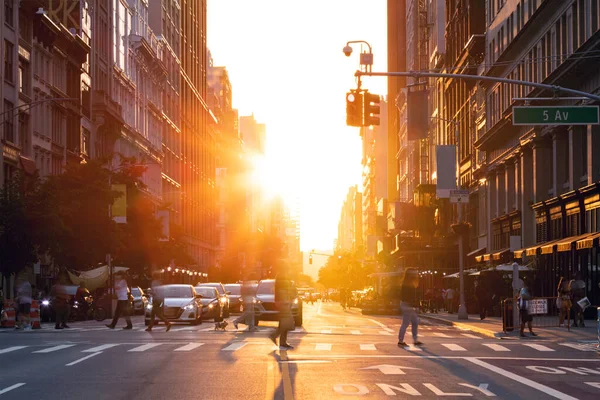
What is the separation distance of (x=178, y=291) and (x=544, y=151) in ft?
→ 67.2

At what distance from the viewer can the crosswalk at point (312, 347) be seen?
82.8 ft

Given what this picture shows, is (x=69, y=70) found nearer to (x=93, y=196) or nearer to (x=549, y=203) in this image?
(x=93, y=196)

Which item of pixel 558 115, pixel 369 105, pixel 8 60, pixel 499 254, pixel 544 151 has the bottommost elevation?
pixel 499 254

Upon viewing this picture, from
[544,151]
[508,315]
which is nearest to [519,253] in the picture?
[544,151]

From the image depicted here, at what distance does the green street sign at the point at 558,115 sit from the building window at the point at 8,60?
38353mm

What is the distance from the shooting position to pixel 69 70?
247 feet

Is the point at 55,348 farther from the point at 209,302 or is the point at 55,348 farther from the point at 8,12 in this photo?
the point at 8,12

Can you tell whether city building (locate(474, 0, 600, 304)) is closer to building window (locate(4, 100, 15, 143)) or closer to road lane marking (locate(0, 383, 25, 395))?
road lane marking (locate(0, 383, 25, 395))

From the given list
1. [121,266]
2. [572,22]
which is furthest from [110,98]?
[572,22]

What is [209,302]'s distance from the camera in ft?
150

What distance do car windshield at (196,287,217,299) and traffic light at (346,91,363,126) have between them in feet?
64.9

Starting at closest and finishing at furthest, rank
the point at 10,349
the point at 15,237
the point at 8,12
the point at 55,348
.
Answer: the point at 10,349 < the point at 55,348 < the point at 15,237 < the point at 8,12

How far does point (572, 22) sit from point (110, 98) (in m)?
46.6

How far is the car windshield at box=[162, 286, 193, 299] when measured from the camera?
4347 centimetres
